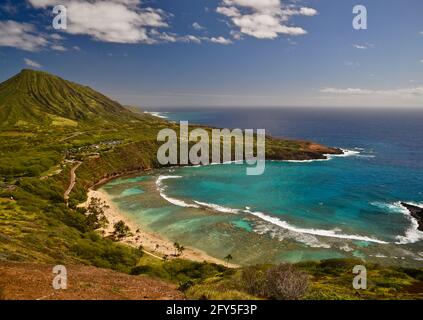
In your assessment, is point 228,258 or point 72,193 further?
point 72,193

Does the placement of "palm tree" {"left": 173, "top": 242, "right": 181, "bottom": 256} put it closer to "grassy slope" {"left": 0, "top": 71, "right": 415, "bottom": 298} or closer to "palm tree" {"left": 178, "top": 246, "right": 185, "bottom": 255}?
"palm tree" {"left": 178, "top": 246, "right": 185, "bottom": 255}

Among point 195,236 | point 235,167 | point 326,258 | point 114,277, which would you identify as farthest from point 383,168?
point 114,277

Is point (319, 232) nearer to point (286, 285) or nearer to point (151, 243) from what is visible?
point (151, 243)

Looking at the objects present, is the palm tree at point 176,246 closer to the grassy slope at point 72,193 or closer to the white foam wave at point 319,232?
the grassy slope at point 72,193

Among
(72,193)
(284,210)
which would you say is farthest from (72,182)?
(284,210)
